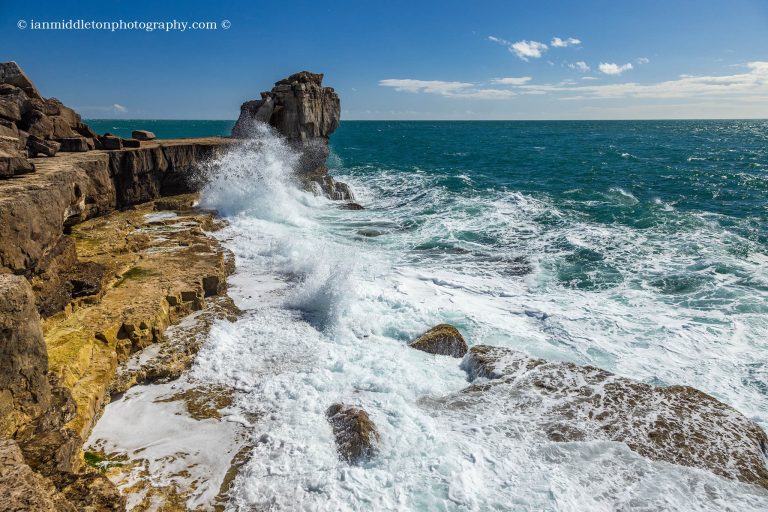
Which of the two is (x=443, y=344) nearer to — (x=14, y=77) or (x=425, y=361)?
(x=425, y=361)

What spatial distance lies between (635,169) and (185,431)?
3562 cm

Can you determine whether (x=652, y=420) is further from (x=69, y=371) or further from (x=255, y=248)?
(x=255, y=248)

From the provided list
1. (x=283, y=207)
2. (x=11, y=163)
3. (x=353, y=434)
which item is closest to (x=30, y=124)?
(x=11, y=163)

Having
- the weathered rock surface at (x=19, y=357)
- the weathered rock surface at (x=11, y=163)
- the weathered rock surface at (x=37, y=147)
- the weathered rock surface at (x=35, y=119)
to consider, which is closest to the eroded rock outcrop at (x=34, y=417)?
the weathered rock surface at (x=19, y=357)

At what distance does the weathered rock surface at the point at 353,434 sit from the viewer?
221 inches

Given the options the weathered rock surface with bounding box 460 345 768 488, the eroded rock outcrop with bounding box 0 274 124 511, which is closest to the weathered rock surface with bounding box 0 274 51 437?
the eroded rock outcrop with bounding box 0 274 124 511

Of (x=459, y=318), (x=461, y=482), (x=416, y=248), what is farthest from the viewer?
(x=416, y=248)

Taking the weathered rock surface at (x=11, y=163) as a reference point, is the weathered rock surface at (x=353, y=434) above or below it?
below

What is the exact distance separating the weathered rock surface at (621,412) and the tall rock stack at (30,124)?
8.28 metres

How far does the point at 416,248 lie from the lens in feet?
52.1

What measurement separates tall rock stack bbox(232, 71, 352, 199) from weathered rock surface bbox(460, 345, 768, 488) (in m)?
18.2

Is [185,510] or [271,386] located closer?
[185,510]

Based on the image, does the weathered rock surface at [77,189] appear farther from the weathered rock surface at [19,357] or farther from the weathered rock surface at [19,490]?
the weathered rock surface at [19,490]

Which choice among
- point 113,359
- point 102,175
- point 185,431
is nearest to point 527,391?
point 185,431
